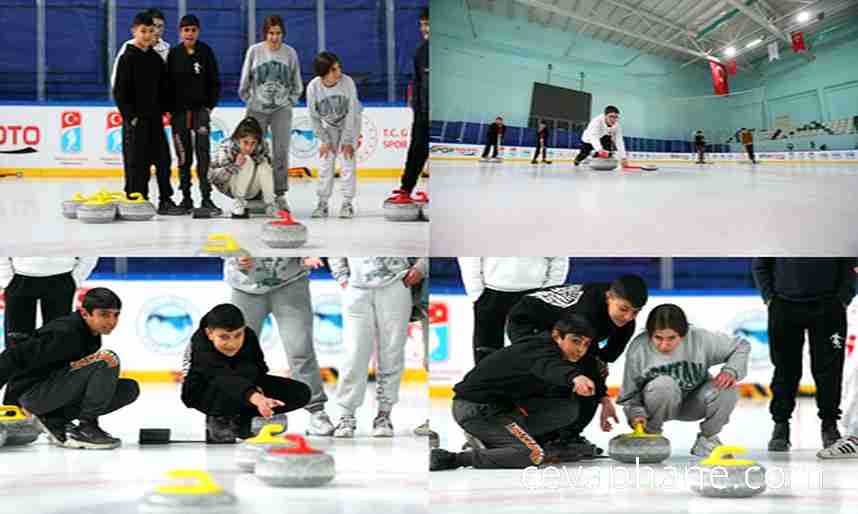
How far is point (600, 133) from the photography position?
513 centimetres

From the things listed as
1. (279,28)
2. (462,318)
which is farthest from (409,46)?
(462,318)

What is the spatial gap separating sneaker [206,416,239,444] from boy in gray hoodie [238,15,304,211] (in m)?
0.87

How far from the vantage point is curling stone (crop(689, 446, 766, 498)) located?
14.5 ft

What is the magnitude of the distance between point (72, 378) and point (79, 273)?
0.41 metres

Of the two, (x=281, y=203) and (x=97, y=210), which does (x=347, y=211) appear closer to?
(x=281, y=203)

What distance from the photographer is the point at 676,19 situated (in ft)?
17.3

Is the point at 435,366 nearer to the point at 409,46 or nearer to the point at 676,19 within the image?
the point at 409,46

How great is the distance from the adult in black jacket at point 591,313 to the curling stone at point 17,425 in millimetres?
1960

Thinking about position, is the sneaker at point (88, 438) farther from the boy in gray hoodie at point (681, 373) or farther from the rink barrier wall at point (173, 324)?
the boy in gray hoodie at point (681, 373)

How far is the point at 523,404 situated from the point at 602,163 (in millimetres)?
1116

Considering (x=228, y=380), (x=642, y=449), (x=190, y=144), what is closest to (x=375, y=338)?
(x=228, y=380)

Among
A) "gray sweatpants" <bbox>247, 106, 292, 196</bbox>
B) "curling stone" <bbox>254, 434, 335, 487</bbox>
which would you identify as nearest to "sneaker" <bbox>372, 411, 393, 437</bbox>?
"curling stone" <bbox>254, 434, 335, 487</bbox>

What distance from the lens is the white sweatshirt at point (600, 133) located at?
5117mm

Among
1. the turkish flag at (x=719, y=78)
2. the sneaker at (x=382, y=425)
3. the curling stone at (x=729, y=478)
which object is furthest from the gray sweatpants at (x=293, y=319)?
the turkish flag at (x=719, y=78)
